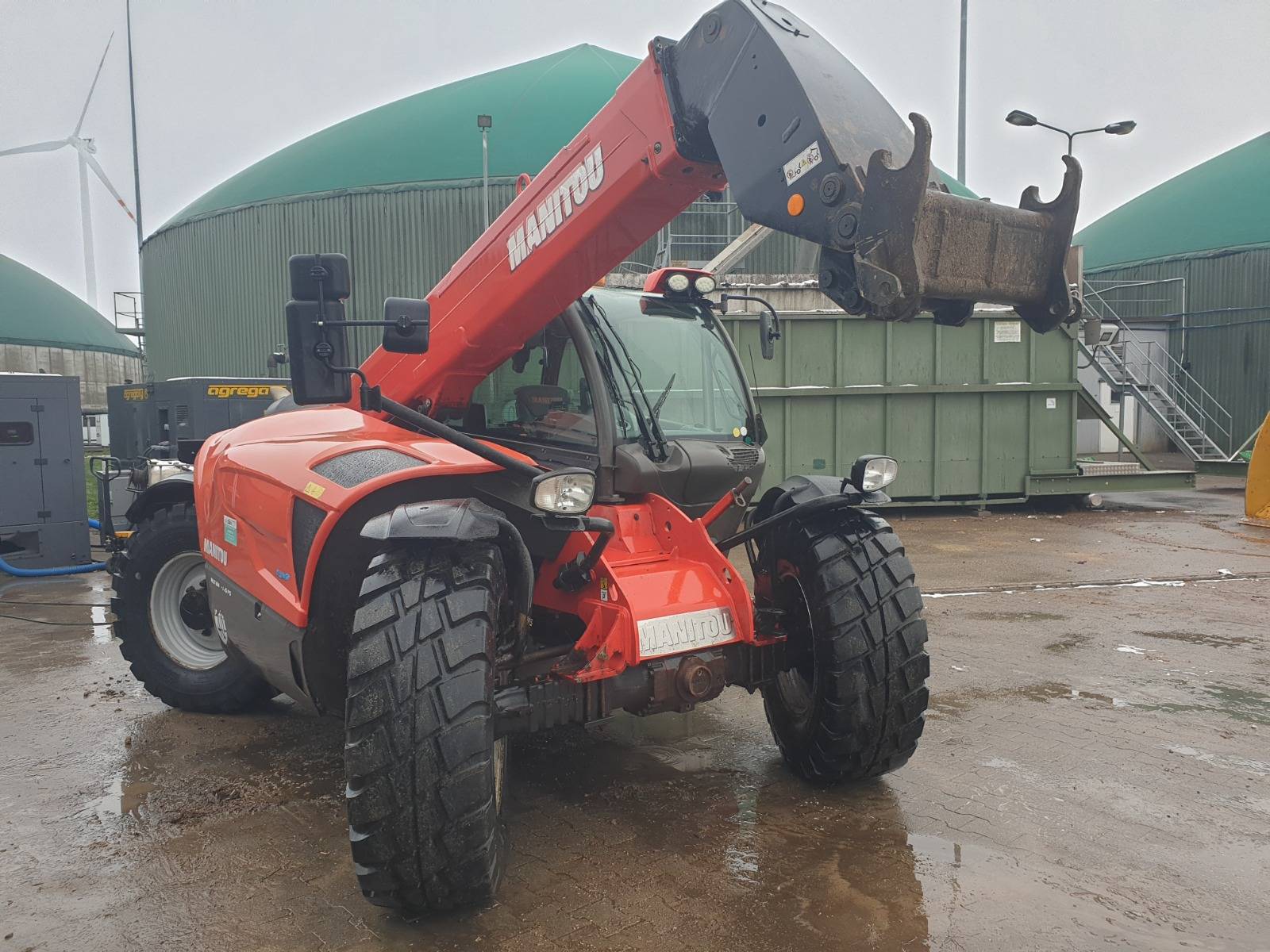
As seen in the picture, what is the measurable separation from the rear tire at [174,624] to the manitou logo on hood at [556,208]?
8.99 ft

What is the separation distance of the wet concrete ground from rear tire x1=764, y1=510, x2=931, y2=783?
→ 0.72 feet

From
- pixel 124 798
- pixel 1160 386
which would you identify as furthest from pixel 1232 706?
pixel 1160 386

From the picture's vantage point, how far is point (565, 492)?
11.0 ft

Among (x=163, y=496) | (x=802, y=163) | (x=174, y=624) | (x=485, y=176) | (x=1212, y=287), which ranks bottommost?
(x=174, y=624)

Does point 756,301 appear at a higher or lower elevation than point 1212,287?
lower

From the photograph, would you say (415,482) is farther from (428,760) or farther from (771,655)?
(771,655)

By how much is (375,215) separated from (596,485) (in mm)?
21723

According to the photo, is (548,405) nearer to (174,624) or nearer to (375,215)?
(174,624)

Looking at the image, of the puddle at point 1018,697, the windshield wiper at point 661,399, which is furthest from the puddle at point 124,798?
the puddle at point 1018,697

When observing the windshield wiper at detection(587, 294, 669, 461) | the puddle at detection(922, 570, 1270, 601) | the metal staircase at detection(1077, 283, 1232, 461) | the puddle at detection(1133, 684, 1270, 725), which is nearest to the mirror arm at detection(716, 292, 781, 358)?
the windshield wiper at detection(587, 294, 669, 461)

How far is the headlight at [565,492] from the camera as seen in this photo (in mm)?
3301

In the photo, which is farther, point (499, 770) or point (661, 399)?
point (661, 399)

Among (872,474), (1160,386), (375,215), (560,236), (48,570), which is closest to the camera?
(560,236)

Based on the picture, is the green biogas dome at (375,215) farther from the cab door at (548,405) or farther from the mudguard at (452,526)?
the mudguard at (452,526)
